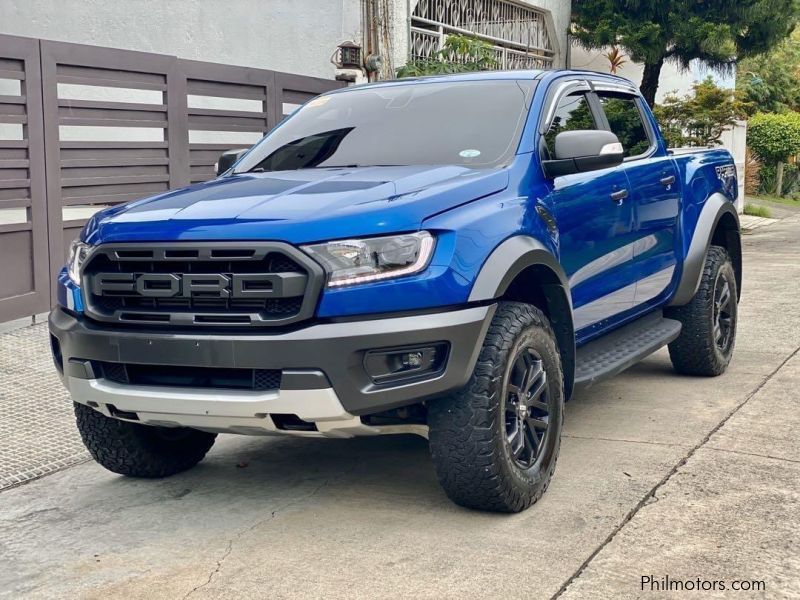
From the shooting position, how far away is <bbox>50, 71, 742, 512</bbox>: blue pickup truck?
377cm

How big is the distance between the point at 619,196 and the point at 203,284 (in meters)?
2.43

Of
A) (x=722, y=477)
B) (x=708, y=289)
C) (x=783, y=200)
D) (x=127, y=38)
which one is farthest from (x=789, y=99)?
(x=722, y=477)

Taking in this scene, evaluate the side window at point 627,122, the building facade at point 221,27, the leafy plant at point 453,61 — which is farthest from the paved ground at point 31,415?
the building facade at point 221,27

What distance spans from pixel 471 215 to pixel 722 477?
1652 millimetres

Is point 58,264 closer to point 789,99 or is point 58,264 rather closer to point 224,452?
point 224,452

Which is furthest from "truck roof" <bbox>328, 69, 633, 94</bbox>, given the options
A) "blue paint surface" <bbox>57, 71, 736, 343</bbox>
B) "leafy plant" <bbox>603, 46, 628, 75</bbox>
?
"leafy plant" <bbox>603, 46, 628, 75</bbox>

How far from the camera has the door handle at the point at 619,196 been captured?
535cm

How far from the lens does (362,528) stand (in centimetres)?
415

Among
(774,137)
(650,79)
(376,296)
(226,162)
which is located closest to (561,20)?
(650,79)

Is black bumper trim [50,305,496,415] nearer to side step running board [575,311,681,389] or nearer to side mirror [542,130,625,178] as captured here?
side mirror [542,130,625,178]

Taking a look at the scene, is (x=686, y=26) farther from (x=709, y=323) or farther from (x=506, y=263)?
(x=506, y=263)

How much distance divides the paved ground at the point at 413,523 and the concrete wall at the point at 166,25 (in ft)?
26.3

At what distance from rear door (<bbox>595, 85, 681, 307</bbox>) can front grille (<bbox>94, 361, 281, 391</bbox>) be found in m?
2.48

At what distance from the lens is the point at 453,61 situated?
13234mm
